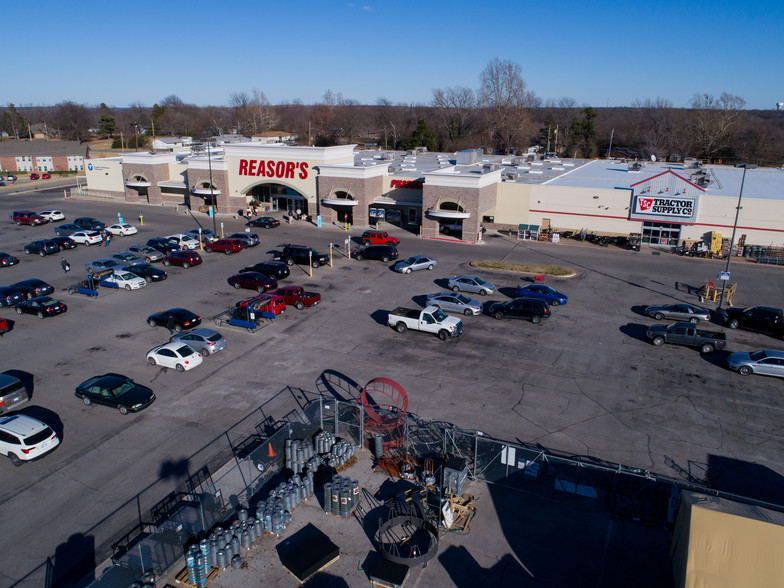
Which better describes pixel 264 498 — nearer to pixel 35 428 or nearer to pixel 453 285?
pixel 35 428

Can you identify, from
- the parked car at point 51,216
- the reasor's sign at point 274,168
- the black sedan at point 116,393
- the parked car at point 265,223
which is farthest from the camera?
the parked car at point 51,216

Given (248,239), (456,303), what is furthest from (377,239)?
(456,303)

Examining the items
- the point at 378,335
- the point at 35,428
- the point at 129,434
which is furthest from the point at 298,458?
the point at 378,335

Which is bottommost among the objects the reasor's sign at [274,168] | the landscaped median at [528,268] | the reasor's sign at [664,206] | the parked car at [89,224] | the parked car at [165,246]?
the landscaped median at [528,268]

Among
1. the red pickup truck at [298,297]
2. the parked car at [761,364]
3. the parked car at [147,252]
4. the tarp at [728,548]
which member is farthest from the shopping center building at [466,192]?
the tarp at [728,548]

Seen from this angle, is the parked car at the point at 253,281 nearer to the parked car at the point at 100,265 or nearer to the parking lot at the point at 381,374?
the parking lot at the point at 381,374

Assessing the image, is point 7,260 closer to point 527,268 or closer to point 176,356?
point 176,356
